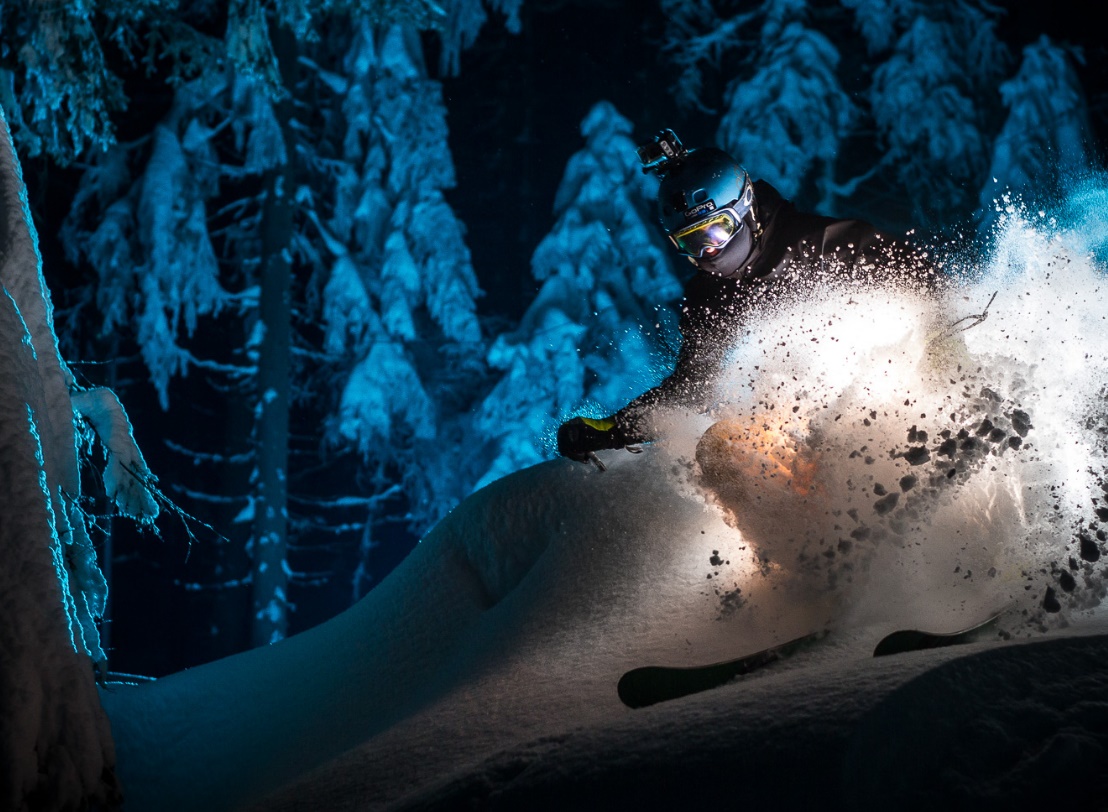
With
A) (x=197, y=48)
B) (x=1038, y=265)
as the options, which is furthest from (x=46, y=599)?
(x=197, y=48)

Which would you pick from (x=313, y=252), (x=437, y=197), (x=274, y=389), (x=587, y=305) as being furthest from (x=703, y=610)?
(x=437, y=197)

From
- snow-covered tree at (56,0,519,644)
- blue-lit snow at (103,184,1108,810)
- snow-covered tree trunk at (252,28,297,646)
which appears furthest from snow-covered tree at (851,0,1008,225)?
blue-lit snow at (103,184,1108,810)

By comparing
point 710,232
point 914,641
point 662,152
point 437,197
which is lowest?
point 914,641

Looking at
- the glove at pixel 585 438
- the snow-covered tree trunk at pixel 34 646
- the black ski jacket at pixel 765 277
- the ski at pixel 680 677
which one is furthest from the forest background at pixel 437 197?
the snow-covered tree trunk at pixel 34 646

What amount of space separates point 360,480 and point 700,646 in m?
14.9

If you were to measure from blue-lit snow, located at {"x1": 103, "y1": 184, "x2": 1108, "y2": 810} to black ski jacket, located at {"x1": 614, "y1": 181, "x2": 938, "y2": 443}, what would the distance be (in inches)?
7.5

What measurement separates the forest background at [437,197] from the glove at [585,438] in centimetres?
808

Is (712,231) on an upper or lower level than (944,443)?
upper

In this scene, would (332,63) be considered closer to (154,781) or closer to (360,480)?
(360,480)

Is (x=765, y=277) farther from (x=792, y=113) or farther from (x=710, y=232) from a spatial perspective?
(x=792, y=113)

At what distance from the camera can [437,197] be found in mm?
16188

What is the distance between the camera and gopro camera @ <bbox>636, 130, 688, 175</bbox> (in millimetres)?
5227

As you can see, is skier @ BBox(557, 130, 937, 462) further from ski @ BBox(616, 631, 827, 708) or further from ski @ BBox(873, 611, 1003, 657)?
ski @ BBox(873, 611, 1003, 657)

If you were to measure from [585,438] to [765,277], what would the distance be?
1443 millimetres
